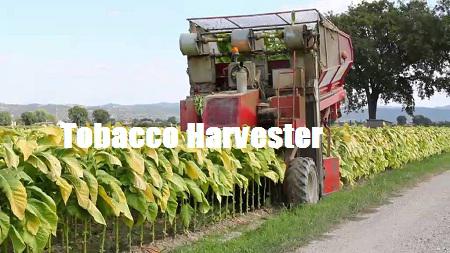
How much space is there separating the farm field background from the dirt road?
149 centimetres

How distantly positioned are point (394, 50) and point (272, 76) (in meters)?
42.5

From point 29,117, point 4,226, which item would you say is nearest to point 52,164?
point 4,226

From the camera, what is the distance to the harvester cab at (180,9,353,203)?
10398 mm

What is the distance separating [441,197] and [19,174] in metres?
10.3

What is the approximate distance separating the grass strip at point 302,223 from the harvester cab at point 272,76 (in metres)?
0.46

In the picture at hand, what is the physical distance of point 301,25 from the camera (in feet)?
36.2

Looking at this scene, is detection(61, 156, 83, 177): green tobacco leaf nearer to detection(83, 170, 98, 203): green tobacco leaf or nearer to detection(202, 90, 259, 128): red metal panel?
detection(83, 170, 98, 203): green tobacco leaf

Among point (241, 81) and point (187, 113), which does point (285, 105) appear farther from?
point (187, 113)

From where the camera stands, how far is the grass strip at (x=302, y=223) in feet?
24.1

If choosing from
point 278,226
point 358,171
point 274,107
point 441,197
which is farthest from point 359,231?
point 358,171

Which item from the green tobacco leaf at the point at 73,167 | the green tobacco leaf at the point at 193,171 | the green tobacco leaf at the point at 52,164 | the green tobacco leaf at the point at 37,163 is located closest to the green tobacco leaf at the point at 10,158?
the green tobacco leaf at the point at 37,163

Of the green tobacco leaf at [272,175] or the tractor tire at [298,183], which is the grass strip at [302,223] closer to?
the tractor tire at [298,183]

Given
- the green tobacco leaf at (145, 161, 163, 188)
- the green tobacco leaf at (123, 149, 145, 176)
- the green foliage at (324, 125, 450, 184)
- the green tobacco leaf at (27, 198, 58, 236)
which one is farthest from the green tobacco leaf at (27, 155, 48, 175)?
the green foliage at (324, 125, 450, 184)

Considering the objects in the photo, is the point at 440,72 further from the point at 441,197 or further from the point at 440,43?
the point at 441,197
